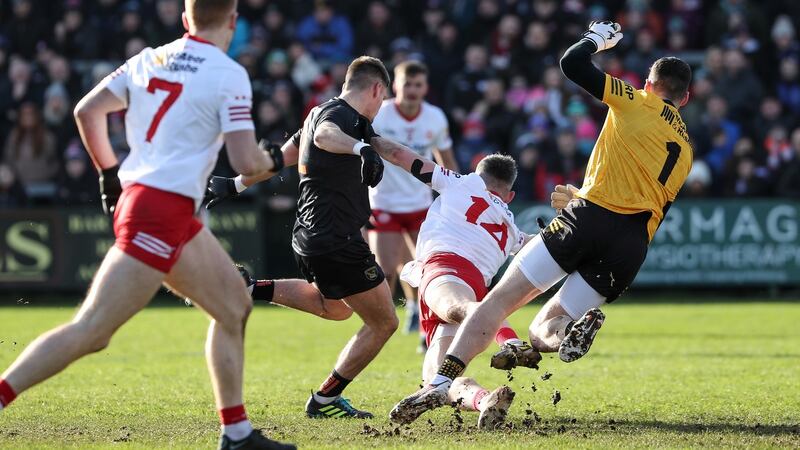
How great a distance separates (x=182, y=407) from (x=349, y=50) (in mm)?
13862

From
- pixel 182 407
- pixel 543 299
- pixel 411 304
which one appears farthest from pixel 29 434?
pixel 543 299

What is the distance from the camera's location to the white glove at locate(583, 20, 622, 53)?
8.00m

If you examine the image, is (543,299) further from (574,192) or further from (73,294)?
(574,192)

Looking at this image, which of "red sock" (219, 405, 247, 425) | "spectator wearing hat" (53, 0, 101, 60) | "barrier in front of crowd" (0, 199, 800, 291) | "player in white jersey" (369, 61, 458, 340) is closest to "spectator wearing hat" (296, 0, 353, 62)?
"spectator wearing hat" (53, 0, 101, 60)

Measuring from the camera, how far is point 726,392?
31.5ft

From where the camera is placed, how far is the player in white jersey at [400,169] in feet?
43.2

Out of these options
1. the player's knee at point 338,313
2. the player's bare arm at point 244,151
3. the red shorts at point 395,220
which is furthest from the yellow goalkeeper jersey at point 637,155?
the red shorts at point 395,220

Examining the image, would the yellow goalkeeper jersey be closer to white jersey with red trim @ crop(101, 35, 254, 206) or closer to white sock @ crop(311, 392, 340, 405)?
white sock @ crop(311, 392, 340, 405)

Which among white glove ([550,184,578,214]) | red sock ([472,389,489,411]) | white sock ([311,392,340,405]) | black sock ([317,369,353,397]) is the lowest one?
white sock ([311,392,340,405])

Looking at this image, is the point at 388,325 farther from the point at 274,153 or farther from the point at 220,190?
the point at 274,153

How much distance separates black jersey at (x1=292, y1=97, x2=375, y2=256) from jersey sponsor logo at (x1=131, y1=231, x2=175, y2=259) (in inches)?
83.2

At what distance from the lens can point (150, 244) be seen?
637 centimetres

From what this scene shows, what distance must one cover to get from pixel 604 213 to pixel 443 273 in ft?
4.04

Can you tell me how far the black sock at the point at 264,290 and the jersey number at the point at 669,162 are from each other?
9.20 ft
